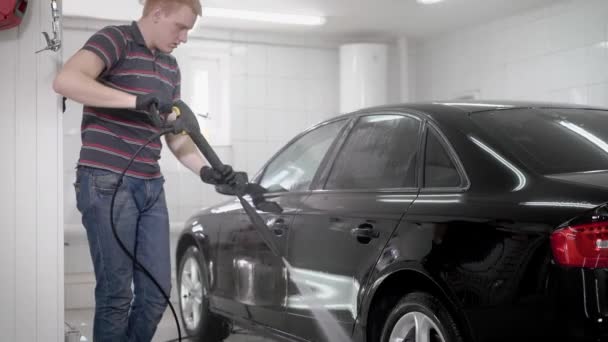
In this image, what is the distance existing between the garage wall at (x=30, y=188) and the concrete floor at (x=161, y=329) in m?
1.11

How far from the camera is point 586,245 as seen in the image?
2352 mm

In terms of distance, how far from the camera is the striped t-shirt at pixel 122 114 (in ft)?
9.50

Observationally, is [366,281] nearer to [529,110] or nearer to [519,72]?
[529,110]

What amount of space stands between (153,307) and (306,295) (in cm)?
72

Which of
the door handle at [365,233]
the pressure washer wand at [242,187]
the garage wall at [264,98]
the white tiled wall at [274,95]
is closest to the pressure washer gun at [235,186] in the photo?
the pressure washer wand at [242,187]

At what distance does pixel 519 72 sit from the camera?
8.48m

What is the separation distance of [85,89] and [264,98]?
22.7ft

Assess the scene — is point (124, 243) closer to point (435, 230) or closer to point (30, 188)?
point (30, 188)

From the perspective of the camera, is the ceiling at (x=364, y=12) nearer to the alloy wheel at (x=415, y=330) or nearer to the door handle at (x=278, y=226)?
the door handle at (x=278, y=226)

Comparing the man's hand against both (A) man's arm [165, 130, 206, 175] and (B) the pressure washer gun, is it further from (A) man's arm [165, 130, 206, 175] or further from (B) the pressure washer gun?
(A) man's arm [165, 130, 206, 175]

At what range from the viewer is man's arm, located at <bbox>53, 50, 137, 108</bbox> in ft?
9.00

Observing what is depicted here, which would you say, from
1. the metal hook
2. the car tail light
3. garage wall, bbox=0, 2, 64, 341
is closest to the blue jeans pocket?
garage wall, bbox=0, 2, 64, 341

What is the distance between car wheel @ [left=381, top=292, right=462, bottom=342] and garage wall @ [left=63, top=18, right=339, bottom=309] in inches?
227

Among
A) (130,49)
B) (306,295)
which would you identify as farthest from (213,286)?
(130,49)
